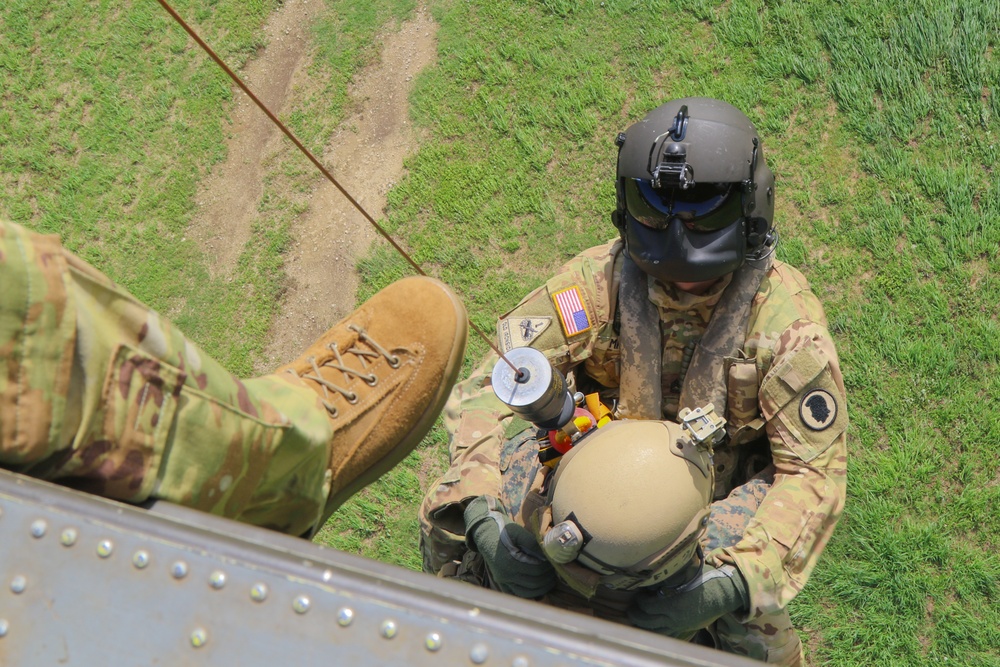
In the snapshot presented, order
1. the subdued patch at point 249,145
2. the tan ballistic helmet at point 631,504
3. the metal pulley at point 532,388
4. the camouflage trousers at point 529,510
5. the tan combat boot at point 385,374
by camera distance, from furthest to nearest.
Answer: the subdued patch at point 249,145, the camouflage trousers at point 529,510, the tan combat boot at point 385,374, the metal pulley at point 532,388, the tan ballistic helmet at point 631,504

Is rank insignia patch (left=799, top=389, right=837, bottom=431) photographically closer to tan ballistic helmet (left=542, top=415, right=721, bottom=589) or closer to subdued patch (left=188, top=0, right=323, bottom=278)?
tan ballistic helmet (left=542, top=415, right=721, bottom=589)

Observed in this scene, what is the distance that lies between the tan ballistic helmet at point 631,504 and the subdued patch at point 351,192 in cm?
337

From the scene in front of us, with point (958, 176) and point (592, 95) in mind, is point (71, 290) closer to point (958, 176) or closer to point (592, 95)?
point (592, 95)

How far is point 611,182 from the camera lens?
607 centimetres

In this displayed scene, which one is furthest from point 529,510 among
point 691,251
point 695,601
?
point 691,251

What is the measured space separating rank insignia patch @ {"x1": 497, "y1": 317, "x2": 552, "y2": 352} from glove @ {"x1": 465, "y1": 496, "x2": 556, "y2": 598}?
761 millimetres

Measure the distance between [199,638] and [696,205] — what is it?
8.46ft

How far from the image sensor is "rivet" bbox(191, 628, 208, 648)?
1.74 metres

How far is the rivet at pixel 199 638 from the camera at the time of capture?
1.74 metres

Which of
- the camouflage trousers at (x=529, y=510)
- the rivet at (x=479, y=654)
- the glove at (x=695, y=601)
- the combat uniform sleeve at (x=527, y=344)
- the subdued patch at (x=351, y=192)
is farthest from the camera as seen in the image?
the subdued patch at (x=351, y=192)

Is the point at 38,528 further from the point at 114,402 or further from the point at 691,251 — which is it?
the point at 691,251

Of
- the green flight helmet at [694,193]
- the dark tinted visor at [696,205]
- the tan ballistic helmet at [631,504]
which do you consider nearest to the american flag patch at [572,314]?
the green flight helmet at [694,193]

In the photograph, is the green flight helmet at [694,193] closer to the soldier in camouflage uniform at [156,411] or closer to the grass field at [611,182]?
the soldier in camouflage uniform at [156,411]

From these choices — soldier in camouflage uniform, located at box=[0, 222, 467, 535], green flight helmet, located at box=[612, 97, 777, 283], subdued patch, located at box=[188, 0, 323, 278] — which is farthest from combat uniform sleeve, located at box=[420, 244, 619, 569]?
subdued patch, located at box=[188, 0, 323, 278]
